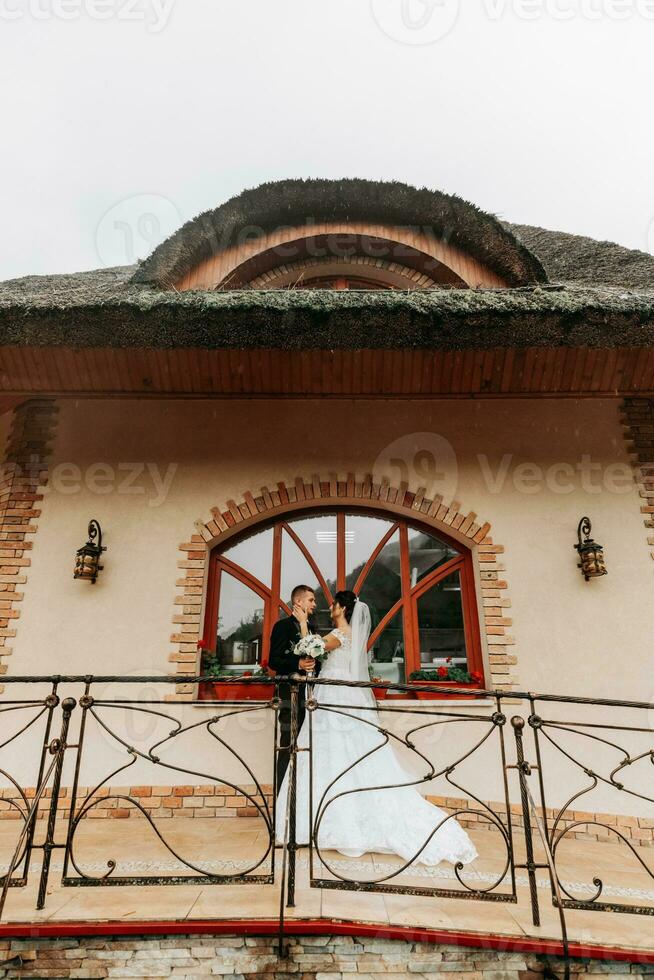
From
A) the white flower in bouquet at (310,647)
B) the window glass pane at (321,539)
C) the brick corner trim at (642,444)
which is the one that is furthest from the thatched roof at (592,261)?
the white flower in bouquet at (310,647)

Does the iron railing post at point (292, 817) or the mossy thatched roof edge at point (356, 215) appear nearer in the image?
the iron railing post at point (292, 817)

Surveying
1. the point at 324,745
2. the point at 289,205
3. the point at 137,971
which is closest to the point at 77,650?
the point at 324,745

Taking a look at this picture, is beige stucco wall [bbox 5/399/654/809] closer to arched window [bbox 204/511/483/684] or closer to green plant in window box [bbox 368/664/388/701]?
arched window [bbox 204/511/483/684]

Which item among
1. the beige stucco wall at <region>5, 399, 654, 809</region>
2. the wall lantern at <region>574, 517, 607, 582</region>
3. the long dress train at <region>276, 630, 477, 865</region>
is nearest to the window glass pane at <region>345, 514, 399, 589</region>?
the beige stucco wall at <region>5, 399, 654, 809</region>

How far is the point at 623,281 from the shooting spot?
518 cm

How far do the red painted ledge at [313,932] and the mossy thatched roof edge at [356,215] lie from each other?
5.28 meters

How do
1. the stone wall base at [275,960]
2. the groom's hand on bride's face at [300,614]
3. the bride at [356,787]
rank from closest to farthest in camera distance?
the stone wall base at [275,960]
the bride at [356,787]
the groom's hand on bride's face at [300,614]

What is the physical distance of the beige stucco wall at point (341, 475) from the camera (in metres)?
4.31

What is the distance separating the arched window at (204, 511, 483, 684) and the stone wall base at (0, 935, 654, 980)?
245 centimetres

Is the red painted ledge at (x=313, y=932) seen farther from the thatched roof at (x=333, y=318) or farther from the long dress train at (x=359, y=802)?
the thatched roof at (x=333, y=318)

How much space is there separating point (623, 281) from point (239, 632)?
479cm

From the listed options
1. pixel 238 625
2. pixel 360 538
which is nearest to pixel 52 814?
pixel 238 625

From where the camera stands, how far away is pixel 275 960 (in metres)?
2.08

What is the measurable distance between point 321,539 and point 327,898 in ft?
9.77
